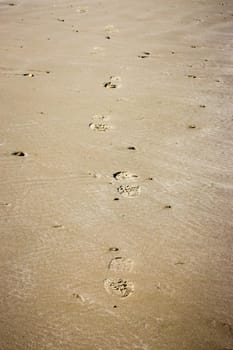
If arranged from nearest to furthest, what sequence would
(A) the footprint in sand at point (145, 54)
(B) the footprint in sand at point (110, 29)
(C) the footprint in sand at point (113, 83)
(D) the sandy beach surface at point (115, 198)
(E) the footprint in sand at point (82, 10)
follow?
1. (D) the sandy beach surface at point (115, 198)
2. (C) the footprint in sand at point (113, 83)
3. (A) the footprint in sand at point (145, 54)
4. (B) the footprint in sand at point (110, 29)
5. (E) the footprint in sand at point (82, 10)

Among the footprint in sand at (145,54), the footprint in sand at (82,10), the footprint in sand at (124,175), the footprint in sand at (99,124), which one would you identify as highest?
the footprint in sand at (82,10)

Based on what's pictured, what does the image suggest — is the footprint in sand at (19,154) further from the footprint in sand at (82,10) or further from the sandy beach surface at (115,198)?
the footprint in sand at (82,10)

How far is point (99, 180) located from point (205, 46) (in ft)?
9.55

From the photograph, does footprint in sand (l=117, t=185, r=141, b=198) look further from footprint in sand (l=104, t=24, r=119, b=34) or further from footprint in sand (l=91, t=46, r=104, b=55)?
footprint in sand (l=104, t=24, r=119, b=34)

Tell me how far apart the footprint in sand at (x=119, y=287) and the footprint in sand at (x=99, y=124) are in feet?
4.38

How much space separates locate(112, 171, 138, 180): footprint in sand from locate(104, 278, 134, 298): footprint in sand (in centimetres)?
75

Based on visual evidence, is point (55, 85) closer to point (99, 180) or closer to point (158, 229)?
point (99, 180)

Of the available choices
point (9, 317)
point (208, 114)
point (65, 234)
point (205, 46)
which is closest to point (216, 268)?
point (65, 234)

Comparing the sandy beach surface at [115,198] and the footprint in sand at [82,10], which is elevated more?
the footprint in sand at [82,10]

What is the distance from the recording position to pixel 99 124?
2.71m

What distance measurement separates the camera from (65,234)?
5.93ft

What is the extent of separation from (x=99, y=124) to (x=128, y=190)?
0.80 meters

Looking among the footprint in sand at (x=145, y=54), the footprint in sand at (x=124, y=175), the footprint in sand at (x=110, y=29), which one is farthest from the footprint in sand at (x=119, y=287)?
the footprint in sand at (x=110, y=29)

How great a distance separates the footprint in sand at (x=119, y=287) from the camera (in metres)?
1.54
